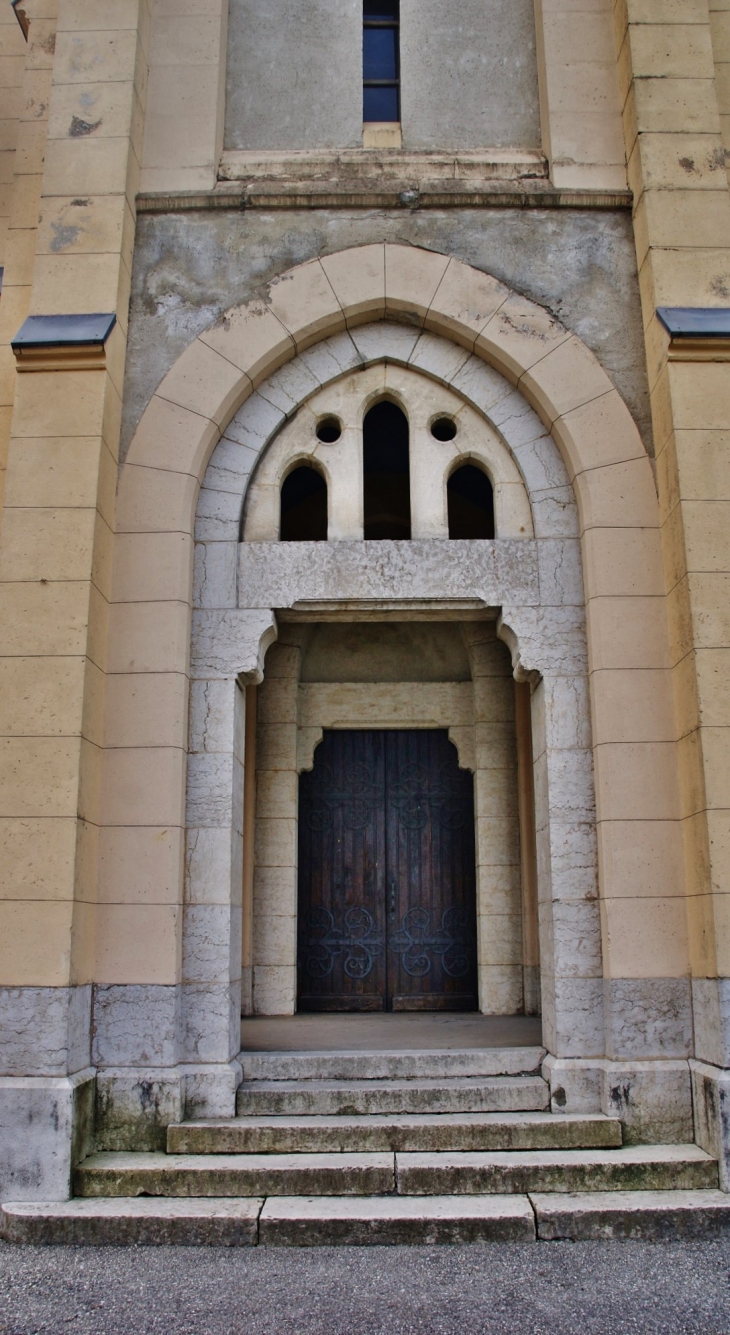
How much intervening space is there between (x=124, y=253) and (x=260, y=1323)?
580 cm

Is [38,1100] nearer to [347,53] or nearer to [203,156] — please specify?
[203,156]

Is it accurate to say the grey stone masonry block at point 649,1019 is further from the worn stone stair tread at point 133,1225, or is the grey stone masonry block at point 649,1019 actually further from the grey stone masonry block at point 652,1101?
the worn stone stair tread at point 133,1225

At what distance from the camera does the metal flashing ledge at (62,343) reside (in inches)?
230

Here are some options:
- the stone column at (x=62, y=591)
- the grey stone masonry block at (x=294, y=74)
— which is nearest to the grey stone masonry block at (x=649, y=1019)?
the stone column at (x=62, y=591)

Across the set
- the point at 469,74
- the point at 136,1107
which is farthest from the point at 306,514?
the point at 136,1107

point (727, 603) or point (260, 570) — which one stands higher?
point (260, 570)

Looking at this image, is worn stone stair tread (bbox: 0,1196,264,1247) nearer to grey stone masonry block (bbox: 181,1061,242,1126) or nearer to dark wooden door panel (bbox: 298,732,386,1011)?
grey stone masonry block (bbox: 181,1061,242,1126)

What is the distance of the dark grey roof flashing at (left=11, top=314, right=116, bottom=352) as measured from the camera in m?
5.83

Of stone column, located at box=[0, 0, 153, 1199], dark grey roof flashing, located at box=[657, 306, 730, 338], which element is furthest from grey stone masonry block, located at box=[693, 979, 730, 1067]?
dark grey roof flashing, located at box=[657, 306, 730, 338]

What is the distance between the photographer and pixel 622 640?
229 inches

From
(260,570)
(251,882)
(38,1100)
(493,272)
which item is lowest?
(38,1100)

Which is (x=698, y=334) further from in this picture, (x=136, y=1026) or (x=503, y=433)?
(x=136, y=1026)

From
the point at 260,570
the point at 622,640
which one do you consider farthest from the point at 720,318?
the point at 260,570

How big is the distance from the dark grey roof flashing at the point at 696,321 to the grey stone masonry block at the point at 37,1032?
4.99 m
